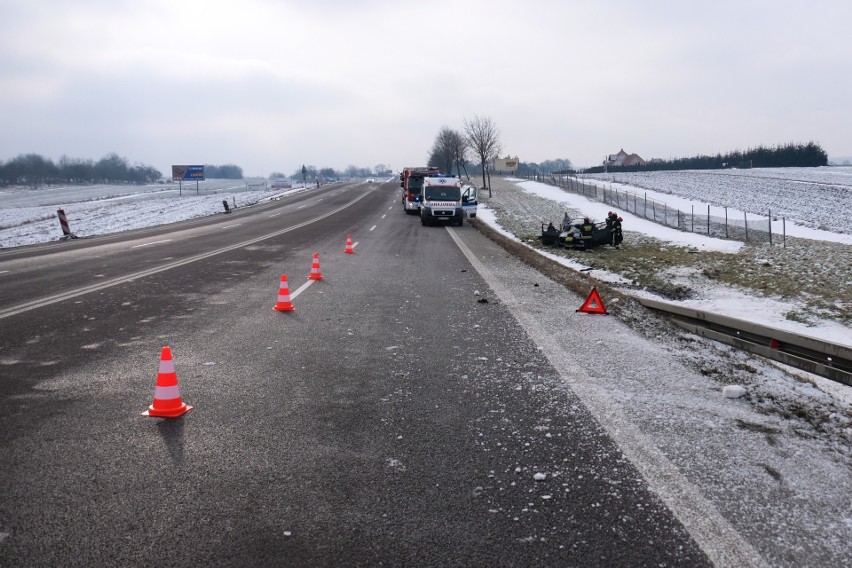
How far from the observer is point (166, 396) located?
4.82 m

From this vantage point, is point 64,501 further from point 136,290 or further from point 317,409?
point 136,290

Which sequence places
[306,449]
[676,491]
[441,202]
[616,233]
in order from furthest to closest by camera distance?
[441,202] < [616,233] < [306,449] < [676,491]

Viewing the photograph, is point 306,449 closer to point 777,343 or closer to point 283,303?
point 283,303

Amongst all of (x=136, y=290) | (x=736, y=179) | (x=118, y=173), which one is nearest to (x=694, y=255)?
(x=136, y=290)

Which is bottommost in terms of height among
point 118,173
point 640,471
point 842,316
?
point 842,316

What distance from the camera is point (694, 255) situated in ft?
64.0

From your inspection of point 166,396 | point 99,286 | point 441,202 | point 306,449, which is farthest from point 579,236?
point 306,449

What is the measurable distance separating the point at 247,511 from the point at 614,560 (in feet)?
6.52

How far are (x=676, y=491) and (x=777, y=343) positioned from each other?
601 centimetres

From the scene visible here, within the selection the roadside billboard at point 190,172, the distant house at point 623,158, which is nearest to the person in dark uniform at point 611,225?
the roadside billboard at point 190,172

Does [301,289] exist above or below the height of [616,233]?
above

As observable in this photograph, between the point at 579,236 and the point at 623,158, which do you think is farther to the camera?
the point at 623,158

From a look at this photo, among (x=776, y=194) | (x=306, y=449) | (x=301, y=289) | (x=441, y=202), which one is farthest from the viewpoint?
(x=776, y=194)

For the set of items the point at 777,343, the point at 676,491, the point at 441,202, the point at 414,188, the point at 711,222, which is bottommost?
the point at 777,343
